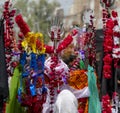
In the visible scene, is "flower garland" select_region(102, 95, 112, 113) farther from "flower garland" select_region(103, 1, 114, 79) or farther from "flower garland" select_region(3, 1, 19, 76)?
"flower garland" select_region(3, 1, 19, 76)

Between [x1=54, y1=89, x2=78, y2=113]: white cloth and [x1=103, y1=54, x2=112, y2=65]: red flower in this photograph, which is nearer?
[x1=54, y1=89, x2=78, y2=113]: white cloth

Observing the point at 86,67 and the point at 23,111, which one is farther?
the point at 86,67

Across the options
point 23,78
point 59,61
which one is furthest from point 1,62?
point 59,61

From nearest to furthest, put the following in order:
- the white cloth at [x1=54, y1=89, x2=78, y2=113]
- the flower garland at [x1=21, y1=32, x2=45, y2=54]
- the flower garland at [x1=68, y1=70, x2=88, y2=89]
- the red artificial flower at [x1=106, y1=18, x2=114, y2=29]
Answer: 1. the white cloth at [x1=54, y1=89, x2=78, y2=113]
2. the flower garland at [x1=21, y1=32, x2=45, y2=54]
3. the red artificial flower at [x1=106, y1=18, x2=114, y2=29]
4. the flower garland at [x1=68, y1=70, x2=88, y2=89]

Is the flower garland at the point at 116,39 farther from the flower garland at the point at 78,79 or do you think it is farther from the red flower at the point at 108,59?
the flower garland at the point at 78,79

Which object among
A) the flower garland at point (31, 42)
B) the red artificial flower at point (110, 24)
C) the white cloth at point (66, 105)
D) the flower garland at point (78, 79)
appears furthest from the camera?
the flower garland at point (78, 79)

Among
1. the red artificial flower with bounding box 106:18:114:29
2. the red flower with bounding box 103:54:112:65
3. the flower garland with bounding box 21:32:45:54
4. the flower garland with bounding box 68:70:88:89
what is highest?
the red artificial flower with bounding box 106:18:114:29

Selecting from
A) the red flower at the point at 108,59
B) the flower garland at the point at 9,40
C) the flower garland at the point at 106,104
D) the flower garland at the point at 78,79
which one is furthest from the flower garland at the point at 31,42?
the flower garland at the point at 106,104

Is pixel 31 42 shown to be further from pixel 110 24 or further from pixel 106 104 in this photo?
pixel 106 104

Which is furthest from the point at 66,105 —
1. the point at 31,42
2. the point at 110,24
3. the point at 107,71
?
the point at 110,24

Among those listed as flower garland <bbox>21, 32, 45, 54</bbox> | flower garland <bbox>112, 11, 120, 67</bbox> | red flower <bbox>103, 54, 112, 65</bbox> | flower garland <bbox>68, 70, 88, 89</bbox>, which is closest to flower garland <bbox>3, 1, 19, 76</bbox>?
flower garland <bbox>21, 32, 45, 54</bbox>

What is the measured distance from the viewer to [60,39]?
4996 millimetres

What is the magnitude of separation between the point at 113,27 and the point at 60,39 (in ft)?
2.08

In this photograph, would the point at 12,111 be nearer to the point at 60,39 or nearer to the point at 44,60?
the point at 44,60
